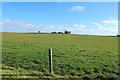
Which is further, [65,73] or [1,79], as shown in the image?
[65,73]

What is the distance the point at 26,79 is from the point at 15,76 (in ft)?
3.02

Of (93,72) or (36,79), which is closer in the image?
(36,79)

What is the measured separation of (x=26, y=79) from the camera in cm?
742

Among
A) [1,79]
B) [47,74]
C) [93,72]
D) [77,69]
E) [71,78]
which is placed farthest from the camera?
[77,69]

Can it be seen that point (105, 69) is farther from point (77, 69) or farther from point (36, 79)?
point (36, 79)

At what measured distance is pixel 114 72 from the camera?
9531 mm

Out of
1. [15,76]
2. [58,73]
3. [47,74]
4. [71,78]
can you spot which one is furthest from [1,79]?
[71,78]

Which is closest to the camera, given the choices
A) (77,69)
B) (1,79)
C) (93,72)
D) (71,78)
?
(1,79)

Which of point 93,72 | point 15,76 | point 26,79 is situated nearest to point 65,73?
point 93,72

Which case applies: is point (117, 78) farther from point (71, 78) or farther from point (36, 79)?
point (36, 79)

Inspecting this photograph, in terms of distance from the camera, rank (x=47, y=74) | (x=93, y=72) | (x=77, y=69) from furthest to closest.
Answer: (x=77, y=69) < (x=93, y=72) < (x=47, y=74)

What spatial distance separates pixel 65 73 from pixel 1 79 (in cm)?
439

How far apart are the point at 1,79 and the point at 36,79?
221cm

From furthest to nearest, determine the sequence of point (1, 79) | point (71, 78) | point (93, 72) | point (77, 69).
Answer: point (77, 69)
point (93, 72)
point (71, 78)
point (1, 79)
